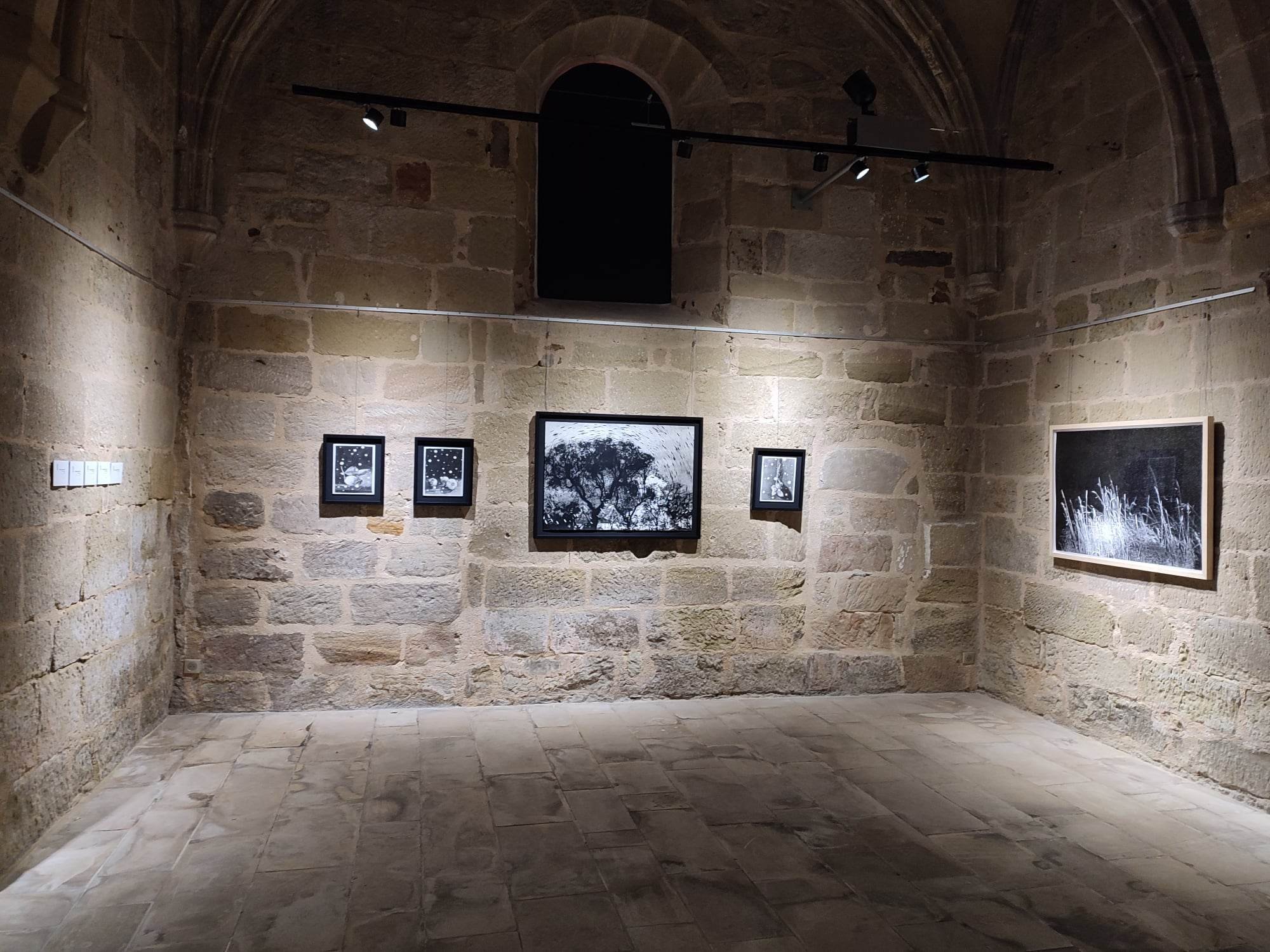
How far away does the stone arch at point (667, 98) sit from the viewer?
5.21m

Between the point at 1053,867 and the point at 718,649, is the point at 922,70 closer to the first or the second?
the point at 718,649

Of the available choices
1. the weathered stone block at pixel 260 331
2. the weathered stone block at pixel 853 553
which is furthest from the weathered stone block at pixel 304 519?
the weathered stone block at pixel 853 553

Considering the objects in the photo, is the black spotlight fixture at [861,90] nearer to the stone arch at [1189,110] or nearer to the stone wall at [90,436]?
the stone arch at [1189,110]

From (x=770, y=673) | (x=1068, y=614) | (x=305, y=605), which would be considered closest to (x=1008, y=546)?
(x=1068, y=614)

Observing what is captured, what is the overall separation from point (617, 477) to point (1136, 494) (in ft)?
9.01

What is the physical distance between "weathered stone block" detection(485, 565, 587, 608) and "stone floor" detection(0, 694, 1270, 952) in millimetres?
708

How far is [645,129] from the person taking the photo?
4500 mm

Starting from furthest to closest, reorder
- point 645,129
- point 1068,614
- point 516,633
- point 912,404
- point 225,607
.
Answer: point 912,404 < point 516,633 < point 1068,614 < point 225,607 < point 645,129

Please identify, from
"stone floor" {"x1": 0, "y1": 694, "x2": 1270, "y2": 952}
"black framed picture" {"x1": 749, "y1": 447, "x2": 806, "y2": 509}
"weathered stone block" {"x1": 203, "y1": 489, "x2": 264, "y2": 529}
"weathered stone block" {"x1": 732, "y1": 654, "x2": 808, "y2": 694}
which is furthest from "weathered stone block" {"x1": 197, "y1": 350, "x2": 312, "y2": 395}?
"weathered stone block" {"x1": 732, "y1": 654, "x2": 808, "y2": 694}

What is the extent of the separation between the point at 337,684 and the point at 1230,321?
15.8 ft

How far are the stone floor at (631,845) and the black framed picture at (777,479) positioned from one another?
54.6 inches

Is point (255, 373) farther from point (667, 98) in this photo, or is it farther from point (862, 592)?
point (862, 592)

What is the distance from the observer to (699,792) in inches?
147

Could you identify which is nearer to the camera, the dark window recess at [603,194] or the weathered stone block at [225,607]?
the weathered stone block at [225,607]
